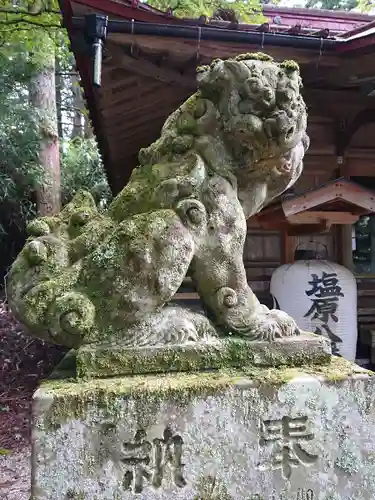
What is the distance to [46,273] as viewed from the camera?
1796 millimetres

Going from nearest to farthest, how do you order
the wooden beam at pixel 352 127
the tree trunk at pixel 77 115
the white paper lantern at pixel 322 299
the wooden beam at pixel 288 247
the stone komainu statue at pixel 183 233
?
the stone komainu statue at pixel 183 233 < the white paper lantern at pixel 322 299 < the wooden beam at pixel 288 247 < the wooden beam at pixel 352 127 < the tree trunk at pixel 77 115

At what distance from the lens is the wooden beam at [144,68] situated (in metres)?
3.41

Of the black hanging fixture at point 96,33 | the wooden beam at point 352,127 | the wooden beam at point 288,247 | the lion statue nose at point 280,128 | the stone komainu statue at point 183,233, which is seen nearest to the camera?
the stone komainu statue at point 183,233

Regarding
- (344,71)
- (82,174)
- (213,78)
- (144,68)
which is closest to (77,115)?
(82,174)

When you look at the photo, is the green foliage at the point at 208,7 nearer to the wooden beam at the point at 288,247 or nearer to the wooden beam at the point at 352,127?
the wooden beam at the point at 352,127

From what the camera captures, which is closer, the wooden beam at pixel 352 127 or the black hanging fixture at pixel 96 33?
the black hanging fixture at pixel 96 33

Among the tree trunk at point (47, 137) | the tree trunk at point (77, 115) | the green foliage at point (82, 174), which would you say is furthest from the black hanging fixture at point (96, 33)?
the tree trunk at point (77, 115)

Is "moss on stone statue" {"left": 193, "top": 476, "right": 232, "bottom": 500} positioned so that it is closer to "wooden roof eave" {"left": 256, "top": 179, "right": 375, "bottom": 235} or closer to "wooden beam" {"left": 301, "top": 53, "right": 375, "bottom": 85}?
"wooden roof eave" {"left": 256, "top": 179, "right": 375, "bottom": 235}

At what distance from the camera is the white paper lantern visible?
4.40 meters

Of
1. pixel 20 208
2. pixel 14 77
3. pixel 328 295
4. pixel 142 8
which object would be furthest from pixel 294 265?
pixel 14 77

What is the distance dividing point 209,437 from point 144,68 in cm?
290

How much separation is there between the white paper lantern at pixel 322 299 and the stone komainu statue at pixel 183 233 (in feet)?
8.36

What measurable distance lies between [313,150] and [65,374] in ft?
14.3

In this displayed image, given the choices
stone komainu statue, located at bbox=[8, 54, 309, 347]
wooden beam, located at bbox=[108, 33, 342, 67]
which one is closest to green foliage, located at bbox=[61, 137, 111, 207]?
wooden beam, located at bbox=[108, 33, 342, 67]
